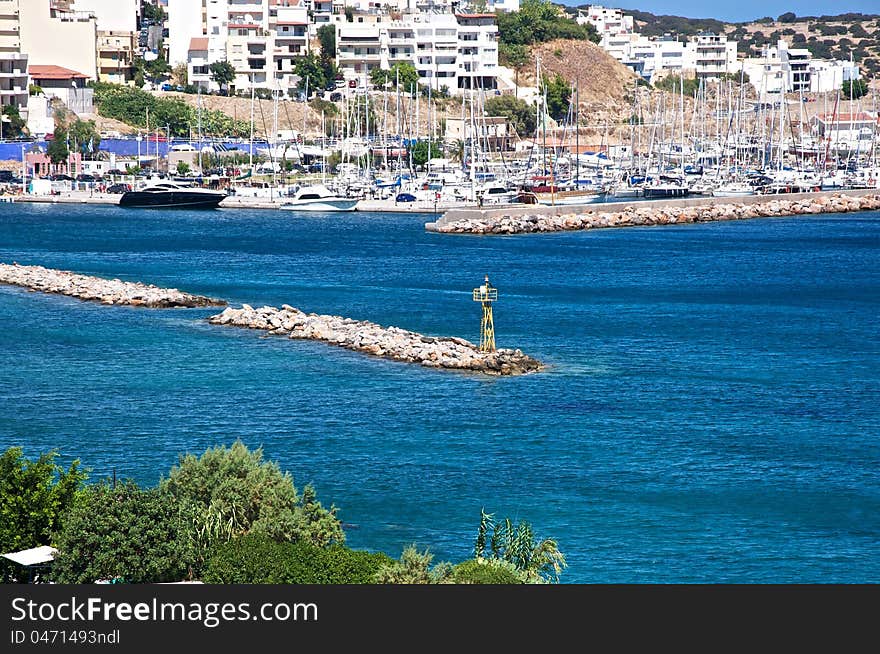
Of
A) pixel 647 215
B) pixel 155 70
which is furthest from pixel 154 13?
pixel 647 215

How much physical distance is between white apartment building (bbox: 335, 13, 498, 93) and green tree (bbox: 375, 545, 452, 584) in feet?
257

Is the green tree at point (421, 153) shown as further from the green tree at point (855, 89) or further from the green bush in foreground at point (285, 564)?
the green bush in foreground at point (285, 564)

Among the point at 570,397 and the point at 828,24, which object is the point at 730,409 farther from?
the point at 828,24

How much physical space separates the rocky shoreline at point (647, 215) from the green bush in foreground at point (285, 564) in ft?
143

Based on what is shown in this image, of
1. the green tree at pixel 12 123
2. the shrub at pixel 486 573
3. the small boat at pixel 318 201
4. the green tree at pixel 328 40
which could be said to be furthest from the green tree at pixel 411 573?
the green tree at pixel 328 40

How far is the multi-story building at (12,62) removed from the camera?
7831 centimetres

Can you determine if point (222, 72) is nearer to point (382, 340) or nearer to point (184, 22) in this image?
point (184, 22)

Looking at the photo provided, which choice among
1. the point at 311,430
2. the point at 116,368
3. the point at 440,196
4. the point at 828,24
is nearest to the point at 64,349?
the point at 116,368

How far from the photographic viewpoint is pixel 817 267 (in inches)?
1812

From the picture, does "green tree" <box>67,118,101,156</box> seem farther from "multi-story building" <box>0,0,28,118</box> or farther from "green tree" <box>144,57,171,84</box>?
"green tree" <box>144,57,171,84</box>

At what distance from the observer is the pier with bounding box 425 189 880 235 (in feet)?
189

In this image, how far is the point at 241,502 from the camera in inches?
583

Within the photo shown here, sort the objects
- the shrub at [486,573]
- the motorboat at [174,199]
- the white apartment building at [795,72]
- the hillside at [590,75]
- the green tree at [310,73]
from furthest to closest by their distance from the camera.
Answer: the white apartment building at [795,72], the hillside at [590,75], the green tree at [310,73], the motorboat at [174,199], the shrub at [486,573]

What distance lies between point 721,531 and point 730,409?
6.81 meters
